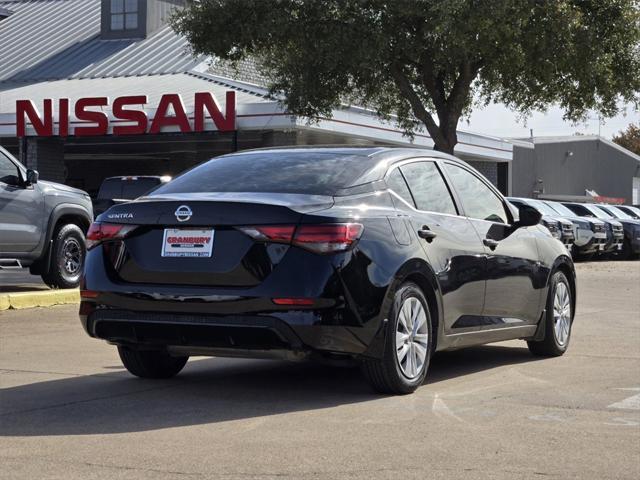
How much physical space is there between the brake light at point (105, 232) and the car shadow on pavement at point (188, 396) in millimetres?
938

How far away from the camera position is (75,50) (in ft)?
141

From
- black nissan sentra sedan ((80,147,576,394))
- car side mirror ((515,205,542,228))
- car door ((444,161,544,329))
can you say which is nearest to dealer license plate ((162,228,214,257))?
black nissan sentra sedan ((80,147,576,394))

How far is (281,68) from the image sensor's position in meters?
32.0

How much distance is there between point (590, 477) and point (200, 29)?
27.2m

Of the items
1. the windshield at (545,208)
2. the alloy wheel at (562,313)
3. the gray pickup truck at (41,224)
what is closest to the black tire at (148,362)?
the alloy wheel at (562,313)

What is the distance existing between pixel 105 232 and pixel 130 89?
30492 millimetres

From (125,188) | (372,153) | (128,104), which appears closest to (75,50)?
(128,104)

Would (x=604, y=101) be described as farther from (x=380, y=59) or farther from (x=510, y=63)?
(x=380, y=59)

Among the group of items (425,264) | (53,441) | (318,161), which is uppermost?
(318,161)

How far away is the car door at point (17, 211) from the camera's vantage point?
554 inches

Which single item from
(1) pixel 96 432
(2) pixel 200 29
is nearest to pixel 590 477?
(1) pixel 96 432

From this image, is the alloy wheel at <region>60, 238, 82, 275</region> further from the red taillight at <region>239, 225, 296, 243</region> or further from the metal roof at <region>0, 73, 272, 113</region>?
the metal roof at <region>0, 73, 272, 113</region>

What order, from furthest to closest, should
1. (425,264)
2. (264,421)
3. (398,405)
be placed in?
(425,264) < (398,405) < (264,421)

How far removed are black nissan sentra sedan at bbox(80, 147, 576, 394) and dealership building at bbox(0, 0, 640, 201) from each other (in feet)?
68.6
